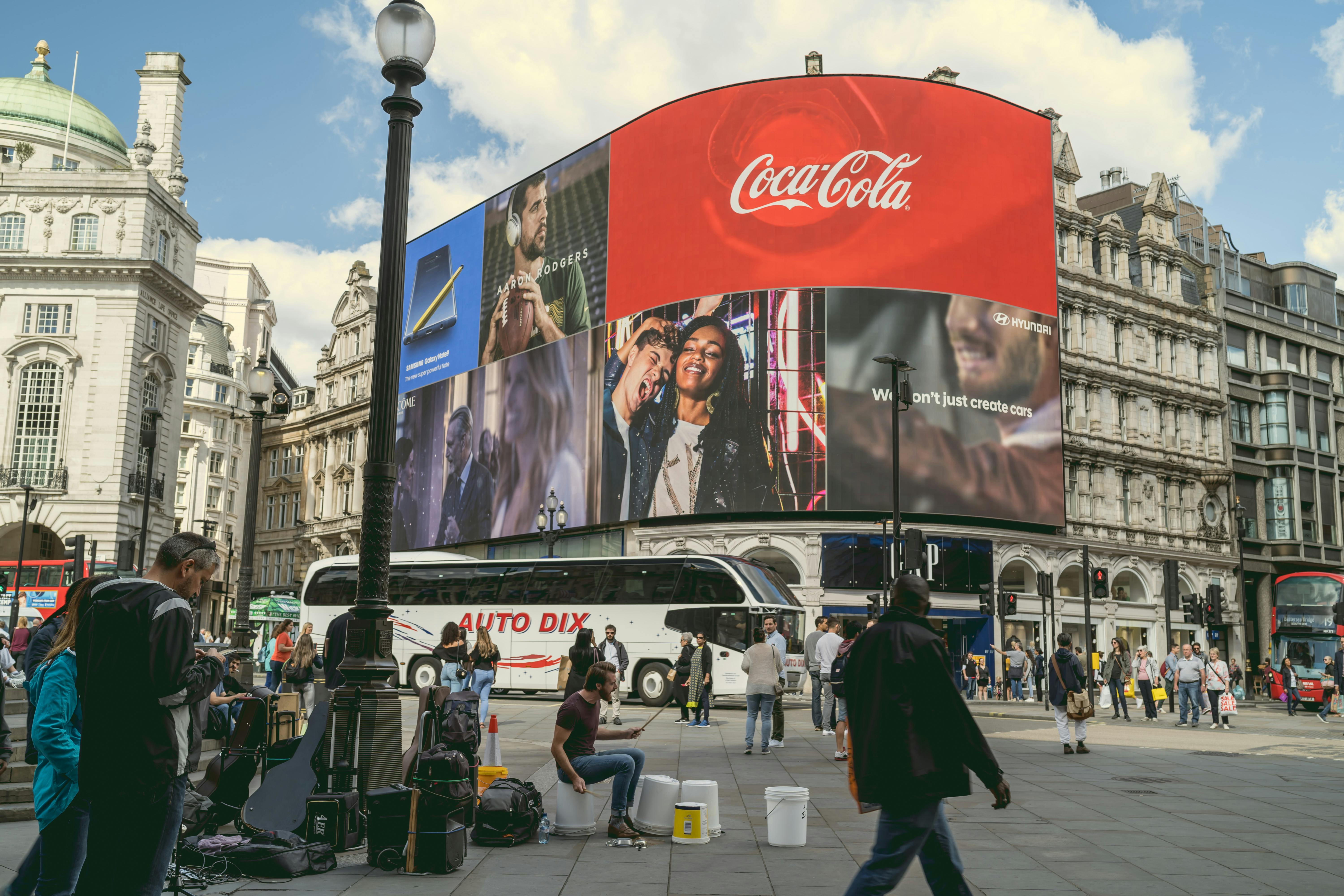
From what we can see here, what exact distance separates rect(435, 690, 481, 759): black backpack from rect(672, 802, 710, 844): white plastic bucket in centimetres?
175

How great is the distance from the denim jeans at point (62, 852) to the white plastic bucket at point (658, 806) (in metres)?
4.85

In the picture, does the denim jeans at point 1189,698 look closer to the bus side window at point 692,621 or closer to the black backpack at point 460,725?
the bus side window at point 692,621

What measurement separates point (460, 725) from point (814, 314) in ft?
110

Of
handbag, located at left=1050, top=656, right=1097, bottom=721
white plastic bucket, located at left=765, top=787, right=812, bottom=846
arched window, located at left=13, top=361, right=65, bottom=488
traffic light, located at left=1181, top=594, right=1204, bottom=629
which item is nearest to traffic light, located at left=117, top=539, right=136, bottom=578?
white plastic bucket, located at left=765, top=787, right=812, bottom=846

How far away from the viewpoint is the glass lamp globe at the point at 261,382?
15758 millimetres

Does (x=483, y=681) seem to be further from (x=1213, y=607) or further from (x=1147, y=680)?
(x=1213, y=607)

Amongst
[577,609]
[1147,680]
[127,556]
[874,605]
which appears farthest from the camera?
[577,609]

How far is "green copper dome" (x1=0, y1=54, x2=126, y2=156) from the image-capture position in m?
62.2

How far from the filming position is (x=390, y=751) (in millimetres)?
7879

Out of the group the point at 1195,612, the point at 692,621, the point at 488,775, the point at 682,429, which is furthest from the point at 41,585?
the point at 1195,612

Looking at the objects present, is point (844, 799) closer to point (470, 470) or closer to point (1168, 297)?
point (470, 470)

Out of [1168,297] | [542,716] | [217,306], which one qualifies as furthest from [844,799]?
[217,306]

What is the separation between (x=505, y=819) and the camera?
823 centimetres

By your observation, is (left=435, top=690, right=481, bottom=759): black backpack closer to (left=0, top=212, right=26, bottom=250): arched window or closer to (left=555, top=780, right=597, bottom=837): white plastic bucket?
(left=555, top=780, right=597, bottom=837): white plastic bucket
